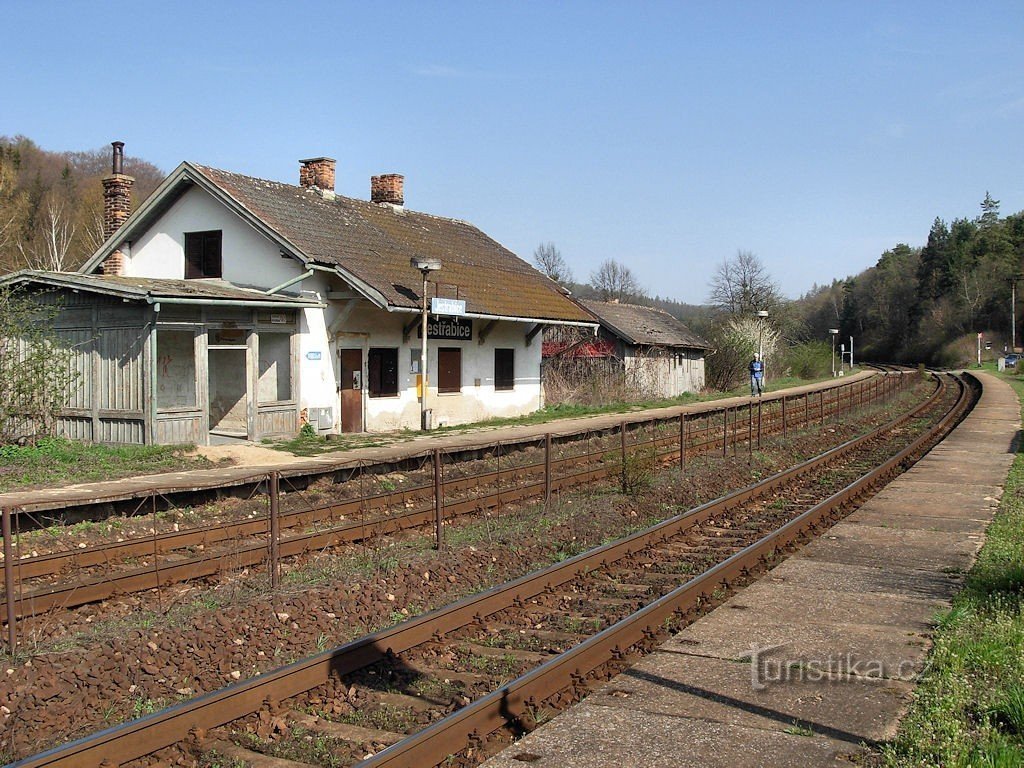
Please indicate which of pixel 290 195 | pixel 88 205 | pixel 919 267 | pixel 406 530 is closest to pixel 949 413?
pixel 290 195

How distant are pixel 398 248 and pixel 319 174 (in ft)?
10.7

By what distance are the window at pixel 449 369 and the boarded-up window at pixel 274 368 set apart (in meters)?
4.58

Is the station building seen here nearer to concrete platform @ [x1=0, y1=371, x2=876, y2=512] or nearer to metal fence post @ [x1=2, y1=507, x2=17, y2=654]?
concrete platform @ [x1=0, y1=371, x2=876, y2=512]

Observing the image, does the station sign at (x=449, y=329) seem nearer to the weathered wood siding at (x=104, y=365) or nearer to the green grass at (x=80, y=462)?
the weathered wood siding at (x=104, y=365)

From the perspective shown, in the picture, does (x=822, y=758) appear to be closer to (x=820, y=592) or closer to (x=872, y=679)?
(x=872, y=679)

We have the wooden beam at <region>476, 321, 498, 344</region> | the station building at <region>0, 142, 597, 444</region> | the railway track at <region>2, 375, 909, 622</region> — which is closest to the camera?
the railway track at <region>2, 375, 909, 622</region>

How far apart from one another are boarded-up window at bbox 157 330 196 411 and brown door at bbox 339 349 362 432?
3273 mm

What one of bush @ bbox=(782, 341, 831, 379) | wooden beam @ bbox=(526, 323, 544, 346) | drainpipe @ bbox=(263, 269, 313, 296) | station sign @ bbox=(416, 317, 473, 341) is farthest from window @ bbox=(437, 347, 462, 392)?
bush @ bbox=(782, 341, 831, 379)

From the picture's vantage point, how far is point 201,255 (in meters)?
22.3

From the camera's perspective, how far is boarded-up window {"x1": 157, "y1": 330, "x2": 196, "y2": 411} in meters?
20.0

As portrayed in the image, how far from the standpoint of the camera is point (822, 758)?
15.9 ft

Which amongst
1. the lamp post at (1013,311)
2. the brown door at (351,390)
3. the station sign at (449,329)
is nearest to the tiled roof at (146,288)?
the brown door at (351,390)

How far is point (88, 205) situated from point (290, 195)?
33755 millimetres

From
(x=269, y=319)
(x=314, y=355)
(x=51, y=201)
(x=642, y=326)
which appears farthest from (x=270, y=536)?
(x=51, y=201)
